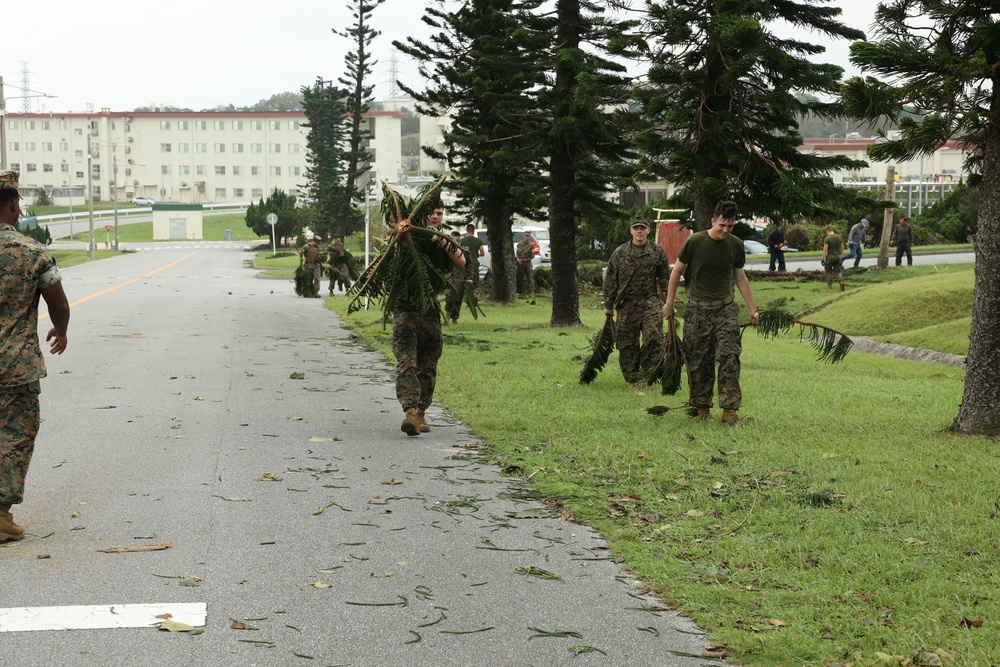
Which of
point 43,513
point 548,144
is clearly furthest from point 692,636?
point 548,144

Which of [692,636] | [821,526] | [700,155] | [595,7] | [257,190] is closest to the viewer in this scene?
[692,636]

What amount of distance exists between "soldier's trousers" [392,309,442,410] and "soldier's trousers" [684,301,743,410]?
234 centimetres

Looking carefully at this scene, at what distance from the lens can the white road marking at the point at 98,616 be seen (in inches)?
192

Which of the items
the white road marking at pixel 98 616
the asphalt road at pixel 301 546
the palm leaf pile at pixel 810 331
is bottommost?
the asphalt road at pixel 301 546

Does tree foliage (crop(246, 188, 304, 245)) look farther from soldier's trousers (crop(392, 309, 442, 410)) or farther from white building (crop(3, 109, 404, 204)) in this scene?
soldier's trousers (crop(392, 309, 442, 410))

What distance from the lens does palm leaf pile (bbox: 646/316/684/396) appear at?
38.1 feet

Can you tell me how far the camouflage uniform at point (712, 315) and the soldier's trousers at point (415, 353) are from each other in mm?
2346

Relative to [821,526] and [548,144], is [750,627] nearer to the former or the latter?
[821,526]

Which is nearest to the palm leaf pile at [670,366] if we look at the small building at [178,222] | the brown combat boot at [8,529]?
Result: the brown combat boot at [8,529]

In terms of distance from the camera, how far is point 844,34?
16.9 metres

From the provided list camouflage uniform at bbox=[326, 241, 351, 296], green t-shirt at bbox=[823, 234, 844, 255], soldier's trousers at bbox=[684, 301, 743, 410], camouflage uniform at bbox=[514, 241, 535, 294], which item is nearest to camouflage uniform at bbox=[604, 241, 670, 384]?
soldier's trousers at bbox=[684, 301, 743, 410]

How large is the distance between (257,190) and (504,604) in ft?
461

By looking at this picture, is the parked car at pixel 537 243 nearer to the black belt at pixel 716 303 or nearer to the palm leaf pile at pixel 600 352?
the palm leaf pile at pixel 600 352

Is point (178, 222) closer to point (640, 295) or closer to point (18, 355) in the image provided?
Answer: point (640, 295)
